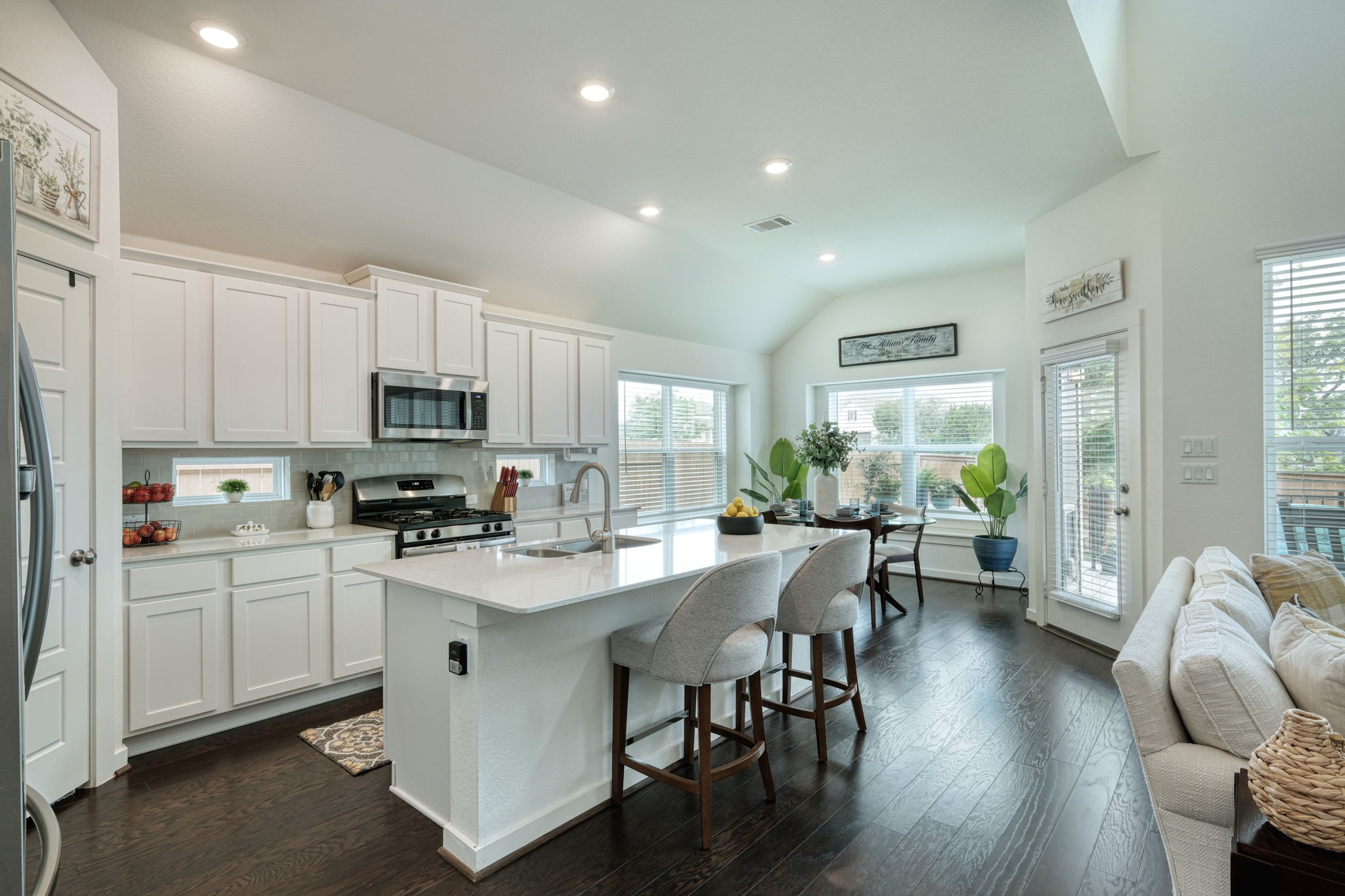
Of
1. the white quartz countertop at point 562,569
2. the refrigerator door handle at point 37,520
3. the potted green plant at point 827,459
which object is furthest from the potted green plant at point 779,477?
the refrigerator door handle at point 37,520

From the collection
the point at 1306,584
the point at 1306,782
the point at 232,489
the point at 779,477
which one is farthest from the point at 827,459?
the point at 1306,782

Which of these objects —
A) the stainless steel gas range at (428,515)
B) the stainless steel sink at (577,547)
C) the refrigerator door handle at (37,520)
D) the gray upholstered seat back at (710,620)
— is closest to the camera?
the refrigerator door handle at (37,520)

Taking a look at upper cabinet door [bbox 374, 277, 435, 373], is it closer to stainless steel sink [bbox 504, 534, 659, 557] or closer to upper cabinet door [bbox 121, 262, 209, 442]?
upper cabinet door [bbox 121, 262, 209, 442]

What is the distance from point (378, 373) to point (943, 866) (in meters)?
3.71

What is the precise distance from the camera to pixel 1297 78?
338 cm

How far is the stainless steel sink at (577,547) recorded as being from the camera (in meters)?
2.88

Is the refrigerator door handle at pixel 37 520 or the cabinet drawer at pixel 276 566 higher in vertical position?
the refrigerator door handle at pixel 37 520

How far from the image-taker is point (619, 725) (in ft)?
7.97

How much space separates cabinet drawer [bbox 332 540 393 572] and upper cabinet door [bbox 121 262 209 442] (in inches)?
35.2

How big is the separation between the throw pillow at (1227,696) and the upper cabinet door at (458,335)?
13.3 feet

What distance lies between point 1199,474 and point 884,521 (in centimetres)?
220

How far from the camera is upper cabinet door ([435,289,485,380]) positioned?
4.35 meters

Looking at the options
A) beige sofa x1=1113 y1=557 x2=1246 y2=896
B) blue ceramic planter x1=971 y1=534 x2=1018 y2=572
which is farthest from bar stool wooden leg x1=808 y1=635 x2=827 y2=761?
blue ceramic planter x1=971 y1=534 x2=1018 y2=572

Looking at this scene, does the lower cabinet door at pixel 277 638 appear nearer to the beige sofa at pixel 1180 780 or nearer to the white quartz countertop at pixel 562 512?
the white quartz countertop at pixel 562 512
